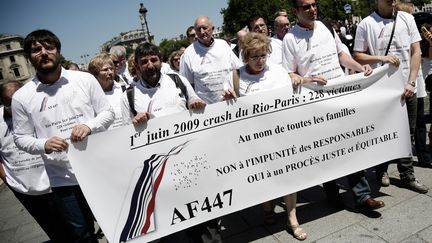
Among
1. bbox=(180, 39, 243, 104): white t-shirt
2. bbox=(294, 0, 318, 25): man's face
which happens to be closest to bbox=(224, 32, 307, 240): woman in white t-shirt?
bbox=(294, 0, 318, 25): man's face

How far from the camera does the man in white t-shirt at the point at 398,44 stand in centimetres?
333

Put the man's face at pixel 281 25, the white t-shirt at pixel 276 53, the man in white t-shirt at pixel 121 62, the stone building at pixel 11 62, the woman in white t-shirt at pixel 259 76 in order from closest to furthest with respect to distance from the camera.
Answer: the woman in white t-shirt at pixel 259 76 < the white t-shirt at pixel 276 53 < the man's face at pixel 281 25 < the man in white t-shirt at pixel 121 62 < the stone building at pixel 11 62

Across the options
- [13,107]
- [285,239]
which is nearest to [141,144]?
[13,107]

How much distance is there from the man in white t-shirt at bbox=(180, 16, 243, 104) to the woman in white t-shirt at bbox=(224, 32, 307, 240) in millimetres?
1009

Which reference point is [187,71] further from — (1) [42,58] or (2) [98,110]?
(1) [42,58]

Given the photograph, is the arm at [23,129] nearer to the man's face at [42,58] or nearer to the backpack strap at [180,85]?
the man's face at [42,58]

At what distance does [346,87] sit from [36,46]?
2639mm

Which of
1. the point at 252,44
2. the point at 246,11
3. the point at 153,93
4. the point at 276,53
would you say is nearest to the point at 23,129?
the point at 153,93

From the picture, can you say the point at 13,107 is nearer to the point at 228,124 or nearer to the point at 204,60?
the point at 228,124

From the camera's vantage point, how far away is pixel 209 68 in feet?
13.4

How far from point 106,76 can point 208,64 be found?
122 cm

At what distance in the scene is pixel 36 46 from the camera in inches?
96.3

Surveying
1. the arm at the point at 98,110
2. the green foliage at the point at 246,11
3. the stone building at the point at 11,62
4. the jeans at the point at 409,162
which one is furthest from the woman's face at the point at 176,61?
the stone building at the point at 11,62

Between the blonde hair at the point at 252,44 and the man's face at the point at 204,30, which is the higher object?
the man's face at the point at 204,30
